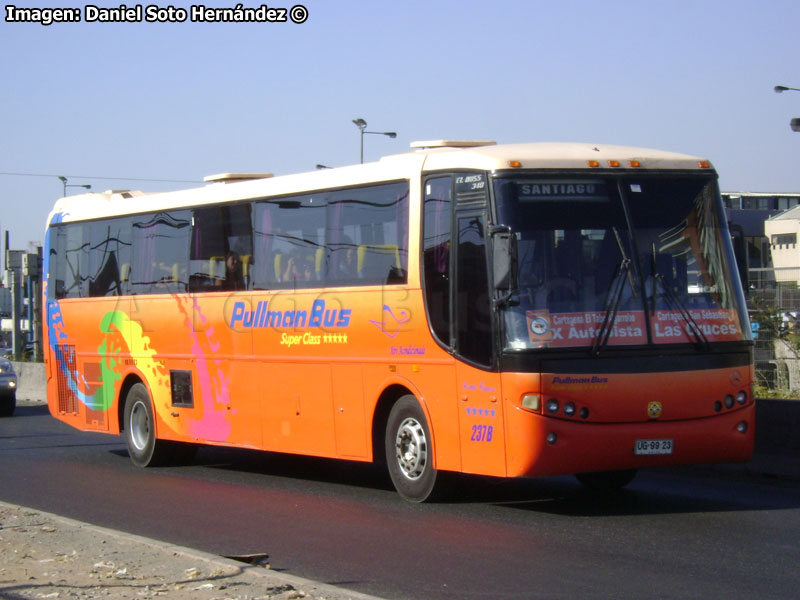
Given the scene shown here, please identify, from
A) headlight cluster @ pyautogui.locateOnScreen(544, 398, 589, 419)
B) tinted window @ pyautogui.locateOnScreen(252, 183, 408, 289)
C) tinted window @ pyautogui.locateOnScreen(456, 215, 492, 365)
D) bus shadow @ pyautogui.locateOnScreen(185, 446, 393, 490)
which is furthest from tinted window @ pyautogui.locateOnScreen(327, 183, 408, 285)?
bus shadow @ pyautogui.locateOnScreen(185, 446, 393, 490)

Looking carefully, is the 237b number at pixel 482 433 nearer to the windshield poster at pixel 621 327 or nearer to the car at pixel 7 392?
the windshield poster at pixel 621 327

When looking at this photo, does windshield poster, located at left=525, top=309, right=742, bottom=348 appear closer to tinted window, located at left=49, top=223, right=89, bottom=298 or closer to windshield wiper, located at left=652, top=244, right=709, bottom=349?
windshield wiper, located at left=652, top=244, right=709, bottom=349

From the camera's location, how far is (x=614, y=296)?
35.7 feet

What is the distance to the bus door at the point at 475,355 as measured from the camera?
11.0 meters

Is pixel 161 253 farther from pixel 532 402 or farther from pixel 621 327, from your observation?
pixel 621 327

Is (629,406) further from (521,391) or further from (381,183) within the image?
(381,183)

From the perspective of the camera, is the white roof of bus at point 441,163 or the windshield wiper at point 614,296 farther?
the white roof of bus at point 441,163

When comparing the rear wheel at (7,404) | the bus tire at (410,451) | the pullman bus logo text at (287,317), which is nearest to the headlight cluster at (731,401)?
the bus tire at (410,451)

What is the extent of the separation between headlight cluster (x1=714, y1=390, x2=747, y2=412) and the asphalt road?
0.94m

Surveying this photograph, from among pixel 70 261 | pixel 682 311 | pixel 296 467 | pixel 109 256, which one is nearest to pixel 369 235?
pixel 682 311

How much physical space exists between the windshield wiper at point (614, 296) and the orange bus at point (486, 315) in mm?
17

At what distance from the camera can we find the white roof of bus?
→ 11.3 meters

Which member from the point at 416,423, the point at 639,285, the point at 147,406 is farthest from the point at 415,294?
the point at 147,406

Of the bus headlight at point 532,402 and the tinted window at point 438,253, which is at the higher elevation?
the tinted window at point 438,253
